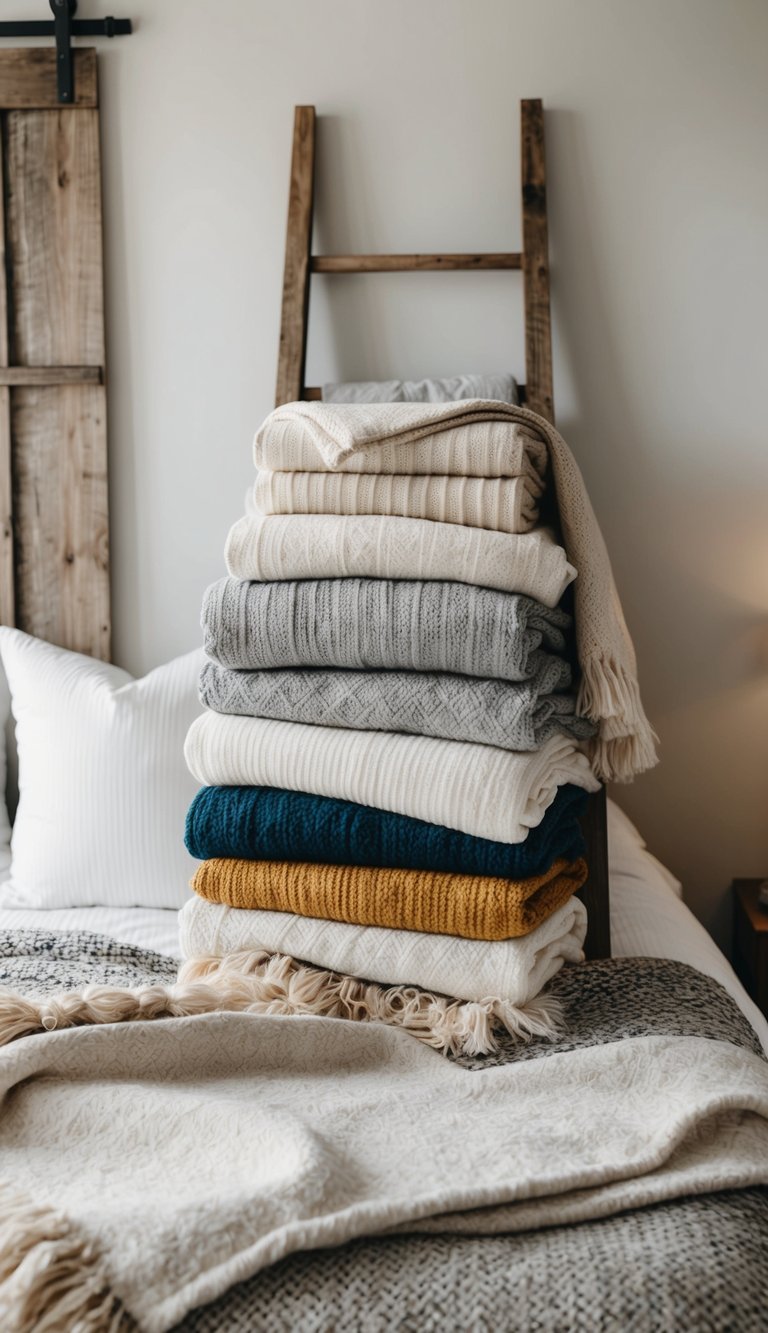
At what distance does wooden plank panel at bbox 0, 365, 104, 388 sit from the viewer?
1869mm

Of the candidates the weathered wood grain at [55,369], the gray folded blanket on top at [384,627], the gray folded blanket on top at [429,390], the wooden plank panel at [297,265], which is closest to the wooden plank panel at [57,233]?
the weathered wood grain at [55,369]

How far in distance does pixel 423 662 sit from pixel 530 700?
10 cm

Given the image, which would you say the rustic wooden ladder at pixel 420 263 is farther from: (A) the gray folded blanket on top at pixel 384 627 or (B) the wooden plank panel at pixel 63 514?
(A) the gray folded blanket on top at pixel 384 627

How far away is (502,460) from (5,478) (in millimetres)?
1210

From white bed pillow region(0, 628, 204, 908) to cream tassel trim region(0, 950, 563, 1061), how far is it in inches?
23.2

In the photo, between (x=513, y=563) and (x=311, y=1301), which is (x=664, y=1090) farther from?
(x=513, y=563)

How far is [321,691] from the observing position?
101cm

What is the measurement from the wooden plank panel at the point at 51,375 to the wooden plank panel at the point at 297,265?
1.14ft

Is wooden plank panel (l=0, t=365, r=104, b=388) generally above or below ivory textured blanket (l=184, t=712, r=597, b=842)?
above

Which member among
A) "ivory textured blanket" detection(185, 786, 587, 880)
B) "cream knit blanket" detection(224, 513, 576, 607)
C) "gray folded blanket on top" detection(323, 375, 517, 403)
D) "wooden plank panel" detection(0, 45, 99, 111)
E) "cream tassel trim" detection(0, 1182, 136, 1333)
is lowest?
"cream tassel trim" detection(0, 1182, 136, 1333)

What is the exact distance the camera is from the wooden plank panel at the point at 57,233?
1.85m

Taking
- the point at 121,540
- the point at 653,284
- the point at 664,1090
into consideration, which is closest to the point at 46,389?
the point at 121,540

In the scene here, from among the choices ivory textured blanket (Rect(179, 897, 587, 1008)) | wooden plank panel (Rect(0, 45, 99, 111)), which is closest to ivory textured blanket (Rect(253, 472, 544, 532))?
ivory textured blanket (Rect(179, 897, 587, 1008))

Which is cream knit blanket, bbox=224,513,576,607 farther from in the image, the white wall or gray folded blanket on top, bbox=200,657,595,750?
the white wall
